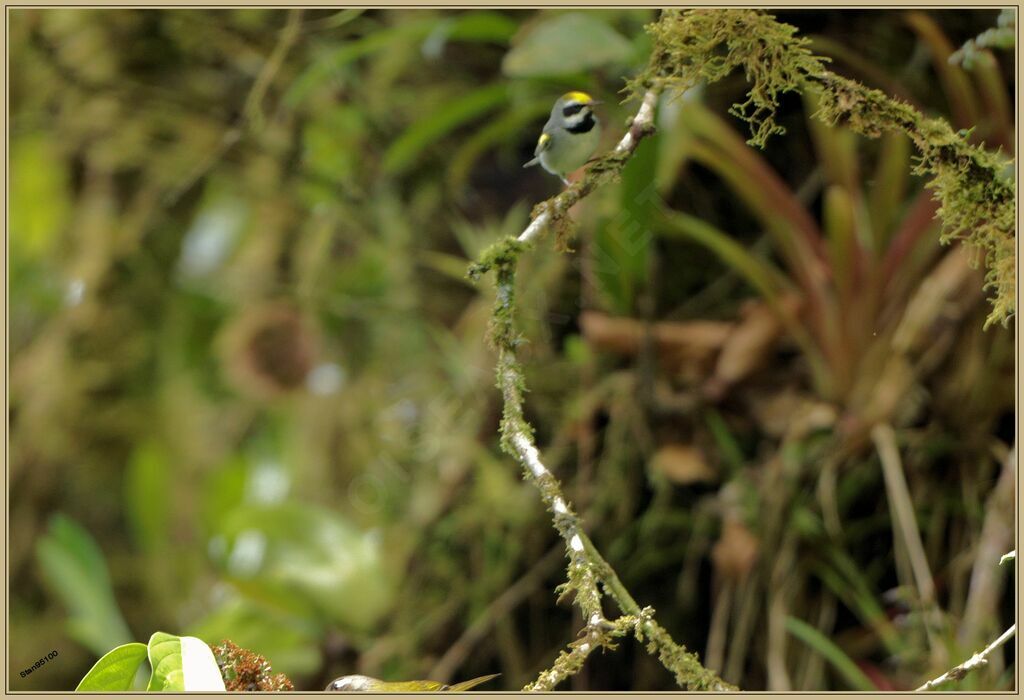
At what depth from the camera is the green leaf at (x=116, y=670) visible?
0.56 m

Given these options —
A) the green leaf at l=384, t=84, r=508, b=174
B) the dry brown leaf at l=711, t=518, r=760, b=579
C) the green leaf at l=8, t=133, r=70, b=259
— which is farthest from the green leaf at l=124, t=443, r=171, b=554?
the dry brown leaf at l=711, t=518, r=760, b=579

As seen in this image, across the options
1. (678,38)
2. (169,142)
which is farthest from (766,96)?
(169,142)

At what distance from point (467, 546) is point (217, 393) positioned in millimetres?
674

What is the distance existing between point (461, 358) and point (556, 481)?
3.31 ft

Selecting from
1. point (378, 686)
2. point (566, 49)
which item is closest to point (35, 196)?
point (566, 49)

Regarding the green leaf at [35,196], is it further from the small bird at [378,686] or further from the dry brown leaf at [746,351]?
the small bird at [378,686]

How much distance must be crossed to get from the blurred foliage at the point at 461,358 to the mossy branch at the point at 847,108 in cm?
36

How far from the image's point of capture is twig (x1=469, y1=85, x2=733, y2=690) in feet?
1.66

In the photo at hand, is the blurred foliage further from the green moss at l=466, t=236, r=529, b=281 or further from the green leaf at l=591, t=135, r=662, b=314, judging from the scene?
the green moss at l=466, t=236, r=529, b=281

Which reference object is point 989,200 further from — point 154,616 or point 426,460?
point 154,616

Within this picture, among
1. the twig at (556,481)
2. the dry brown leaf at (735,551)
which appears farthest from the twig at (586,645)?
the dry brown leaf at (735,551)

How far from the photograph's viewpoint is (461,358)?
1550mm

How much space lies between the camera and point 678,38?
2.28 feet

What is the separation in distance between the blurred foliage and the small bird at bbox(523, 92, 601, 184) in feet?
0.39
